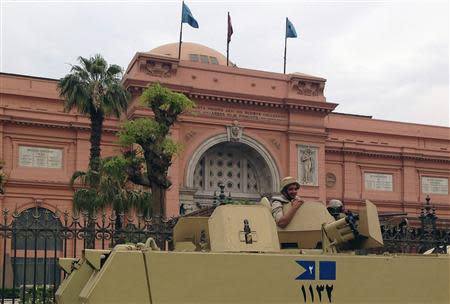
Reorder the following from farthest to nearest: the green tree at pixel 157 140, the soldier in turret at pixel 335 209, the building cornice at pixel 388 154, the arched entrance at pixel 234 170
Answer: the building cornice at pixel 388 154
the arched entrance at pixel 234 170
the green tree at pixel 157 140
the soldier in turret at pixel 335 209

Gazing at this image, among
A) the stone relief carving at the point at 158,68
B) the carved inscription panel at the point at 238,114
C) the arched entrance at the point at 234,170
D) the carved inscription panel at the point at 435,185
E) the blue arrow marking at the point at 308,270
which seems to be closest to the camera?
the blue arrow marking at the point at 308,270

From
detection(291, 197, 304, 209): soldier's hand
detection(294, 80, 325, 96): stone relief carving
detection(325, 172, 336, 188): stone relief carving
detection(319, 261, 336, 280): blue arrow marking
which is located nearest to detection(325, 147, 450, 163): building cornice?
detection(325, 172, 336, 188): stone relief carving

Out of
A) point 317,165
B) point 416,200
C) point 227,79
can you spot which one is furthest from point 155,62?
point 416,200

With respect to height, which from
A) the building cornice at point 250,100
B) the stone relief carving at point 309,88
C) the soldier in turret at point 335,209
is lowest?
the soldier in turret at point 335,209

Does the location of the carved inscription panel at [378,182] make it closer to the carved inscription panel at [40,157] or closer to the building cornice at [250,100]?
the building cornice at [250,100]

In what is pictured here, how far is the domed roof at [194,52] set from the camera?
130 feet

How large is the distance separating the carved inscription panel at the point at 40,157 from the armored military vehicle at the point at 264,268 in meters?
25.2

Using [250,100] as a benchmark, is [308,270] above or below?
below

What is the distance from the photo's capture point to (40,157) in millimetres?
31672

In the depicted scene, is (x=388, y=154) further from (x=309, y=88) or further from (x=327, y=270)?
(x=327, y=270)

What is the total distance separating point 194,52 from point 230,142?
8.86 m

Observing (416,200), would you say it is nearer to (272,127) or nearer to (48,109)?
(272,127)

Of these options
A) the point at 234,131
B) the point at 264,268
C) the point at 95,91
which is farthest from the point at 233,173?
the point at 264,268

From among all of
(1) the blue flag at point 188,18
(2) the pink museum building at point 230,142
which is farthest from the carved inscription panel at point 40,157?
(1) the blue flag at point 188,18
